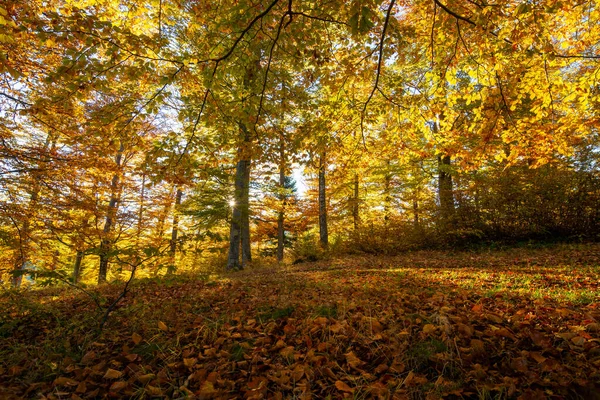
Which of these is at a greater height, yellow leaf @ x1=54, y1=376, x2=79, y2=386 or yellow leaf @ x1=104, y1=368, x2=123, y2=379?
yellow leaf @ x1=104, y1=368, x2=123, y2=379

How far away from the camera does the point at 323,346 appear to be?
2.56m

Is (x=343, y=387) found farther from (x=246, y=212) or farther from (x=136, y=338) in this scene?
(x=246, y=212)

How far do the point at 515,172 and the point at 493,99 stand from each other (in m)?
6.85

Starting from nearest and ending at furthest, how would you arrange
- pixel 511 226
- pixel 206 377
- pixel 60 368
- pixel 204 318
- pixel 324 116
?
pixel 206 377 < pixel 60 368 < pixel 204 318 < pixel 324 116 < pixel 511 226

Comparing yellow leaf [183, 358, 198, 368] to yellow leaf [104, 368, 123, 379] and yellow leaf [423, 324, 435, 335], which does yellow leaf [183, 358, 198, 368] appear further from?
yellow leaf [423, 324, 435, 335]

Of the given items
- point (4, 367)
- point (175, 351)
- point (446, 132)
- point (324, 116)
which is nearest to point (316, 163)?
point (324, 116)

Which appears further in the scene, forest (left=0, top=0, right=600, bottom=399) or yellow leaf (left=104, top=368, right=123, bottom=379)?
yellow leaf (left=104, top=368, right=123, bottom=379)

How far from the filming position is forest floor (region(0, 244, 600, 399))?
78.9 inches

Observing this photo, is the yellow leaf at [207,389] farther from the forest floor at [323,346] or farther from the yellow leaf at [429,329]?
the yellow leaf at [429,329]

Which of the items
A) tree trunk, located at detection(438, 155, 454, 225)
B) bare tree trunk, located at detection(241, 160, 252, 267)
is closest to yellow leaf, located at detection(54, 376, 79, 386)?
bare tree trunk, located at detection(241, 160, 252, 267)

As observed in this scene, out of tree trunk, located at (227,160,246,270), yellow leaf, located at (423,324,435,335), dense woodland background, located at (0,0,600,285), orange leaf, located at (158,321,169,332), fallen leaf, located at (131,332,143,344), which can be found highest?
dense woodland background, located at (0,0,600,285)

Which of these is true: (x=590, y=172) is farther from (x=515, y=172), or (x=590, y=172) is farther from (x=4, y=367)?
(x=4, y=367)

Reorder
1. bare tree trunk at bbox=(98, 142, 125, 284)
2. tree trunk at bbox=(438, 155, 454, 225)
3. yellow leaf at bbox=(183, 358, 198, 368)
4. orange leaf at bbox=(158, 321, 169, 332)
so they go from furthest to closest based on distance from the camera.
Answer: tree trunk at bbox=(438, 155, 454, 225) < bare tree trunk at bbox=(98, 142, 125, 284) < orange leaf at bbox=(158, 321, 169, 332) < yellow leaf at bbox=(183, 358, 198, 368)

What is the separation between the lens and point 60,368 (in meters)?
2.68
